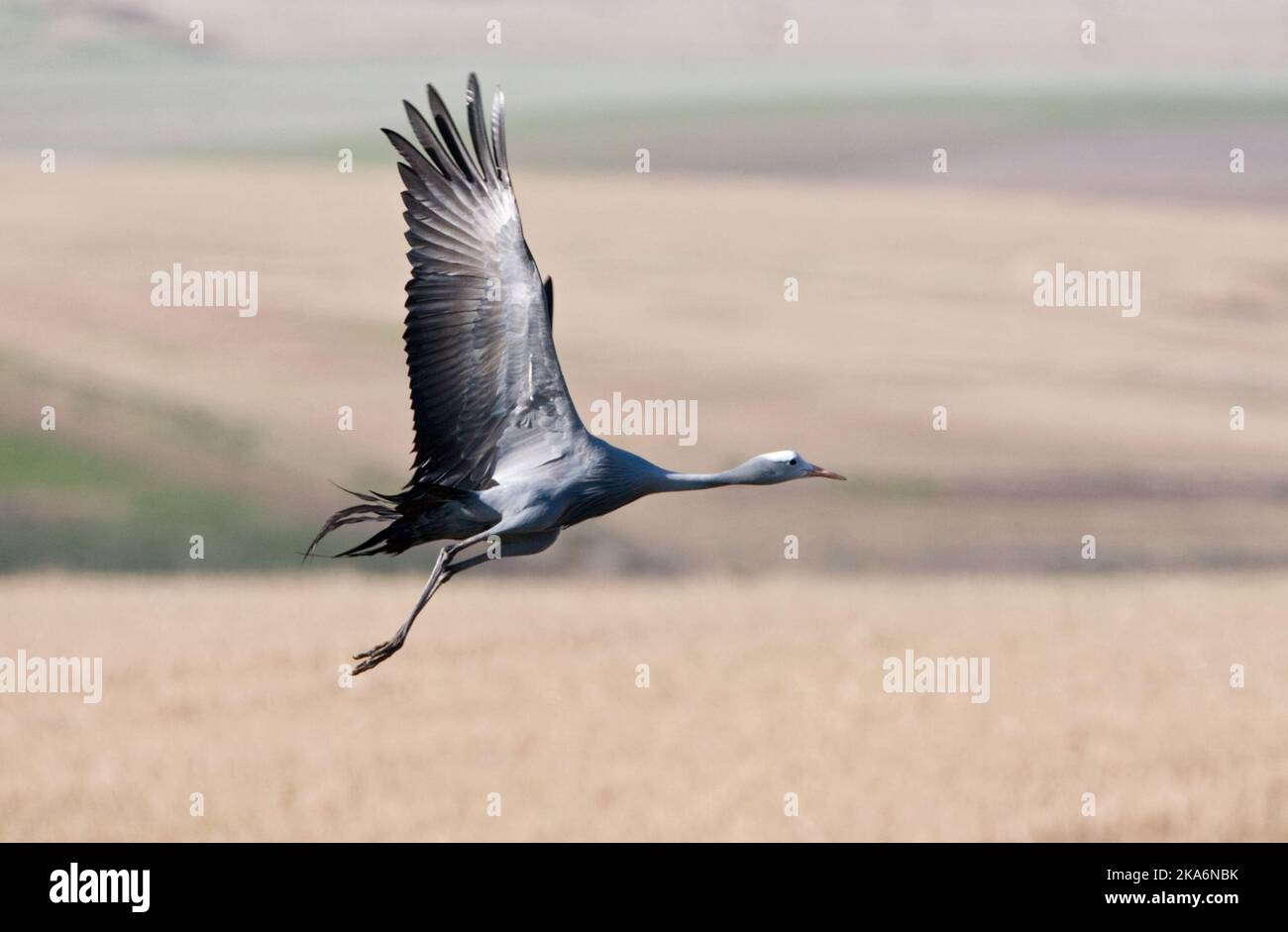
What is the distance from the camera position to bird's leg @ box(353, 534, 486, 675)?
9602mm

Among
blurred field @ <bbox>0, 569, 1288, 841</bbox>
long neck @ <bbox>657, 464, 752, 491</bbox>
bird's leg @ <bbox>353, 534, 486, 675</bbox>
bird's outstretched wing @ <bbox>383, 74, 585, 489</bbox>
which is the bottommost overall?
blurred field @ <bbox>0, 569, 1288, 841</bbox>

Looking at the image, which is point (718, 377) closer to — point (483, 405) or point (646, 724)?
point (646, 724)

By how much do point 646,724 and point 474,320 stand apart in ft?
39.9

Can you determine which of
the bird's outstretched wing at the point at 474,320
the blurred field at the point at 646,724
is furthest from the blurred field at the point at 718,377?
the bird's outstretched wing at the point at 474,320

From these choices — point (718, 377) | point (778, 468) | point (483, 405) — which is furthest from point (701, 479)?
point (718, 377)

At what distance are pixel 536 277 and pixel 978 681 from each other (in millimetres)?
14690

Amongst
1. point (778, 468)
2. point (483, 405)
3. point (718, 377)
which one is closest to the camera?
point (778, 468)

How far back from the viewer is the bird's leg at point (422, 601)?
960 centimetres

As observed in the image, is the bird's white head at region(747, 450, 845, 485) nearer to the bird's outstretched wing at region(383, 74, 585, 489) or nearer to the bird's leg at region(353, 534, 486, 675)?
the bird's outstretched wing at region(383, 74, 585, 489)

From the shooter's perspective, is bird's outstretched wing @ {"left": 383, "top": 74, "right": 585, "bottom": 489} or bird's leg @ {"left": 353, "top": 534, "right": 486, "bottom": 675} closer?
bird's leg @ {"left": 353, "top": 534, "right": 486, "bottom": 675}

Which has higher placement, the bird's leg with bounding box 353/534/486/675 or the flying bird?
the flying bird

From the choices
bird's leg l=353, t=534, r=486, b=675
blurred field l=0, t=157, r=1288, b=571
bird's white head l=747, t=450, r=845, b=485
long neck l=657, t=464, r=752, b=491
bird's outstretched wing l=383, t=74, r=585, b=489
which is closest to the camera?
bird's leg l=353, t=534, r=486, b=675

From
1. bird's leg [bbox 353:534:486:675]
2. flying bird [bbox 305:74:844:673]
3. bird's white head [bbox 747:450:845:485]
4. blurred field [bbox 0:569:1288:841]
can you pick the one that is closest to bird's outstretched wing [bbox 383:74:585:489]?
flying bird [bbox 305:74:844:673]

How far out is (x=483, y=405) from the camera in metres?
10.4
